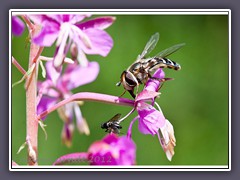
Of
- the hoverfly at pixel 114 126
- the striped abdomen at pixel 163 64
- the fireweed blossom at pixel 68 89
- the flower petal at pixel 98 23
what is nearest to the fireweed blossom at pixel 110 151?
the hoverfly at pixel 114 126

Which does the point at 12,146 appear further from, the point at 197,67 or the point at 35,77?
the point at 197,67

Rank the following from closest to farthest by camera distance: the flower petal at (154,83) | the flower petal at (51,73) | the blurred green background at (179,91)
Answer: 1. the flower petal at (154,83)
2. the flower petal at (51,73)
3. the blurred green background at (179,91)

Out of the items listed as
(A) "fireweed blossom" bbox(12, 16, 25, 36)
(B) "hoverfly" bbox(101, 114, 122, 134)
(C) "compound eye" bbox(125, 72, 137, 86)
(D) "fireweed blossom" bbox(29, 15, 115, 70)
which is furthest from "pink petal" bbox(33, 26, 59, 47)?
(B) "hoverfly" bbox(101, 114, 122, 134)

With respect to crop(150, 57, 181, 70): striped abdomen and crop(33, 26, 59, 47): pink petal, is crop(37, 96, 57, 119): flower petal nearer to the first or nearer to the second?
crop(33, 26, 59, 47): pink petal

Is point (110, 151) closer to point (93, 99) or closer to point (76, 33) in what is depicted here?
point (93, 99)

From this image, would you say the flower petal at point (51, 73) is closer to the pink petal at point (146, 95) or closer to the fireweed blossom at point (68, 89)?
the fireweed blossom at point (68, 89)
